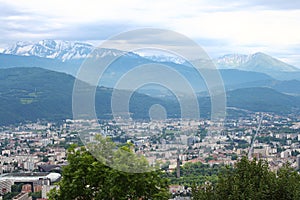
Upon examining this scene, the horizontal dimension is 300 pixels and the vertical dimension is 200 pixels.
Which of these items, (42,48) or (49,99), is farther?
(42,48)

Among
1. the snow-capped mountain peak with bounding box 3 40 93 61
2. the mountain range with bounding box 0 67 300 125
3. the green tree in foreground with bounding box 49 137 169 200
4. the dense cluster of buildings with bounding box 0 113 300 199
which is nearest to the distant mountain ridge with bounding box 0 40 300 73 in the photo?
the snow-capped mountain peak with bounding box 3 40 93 61

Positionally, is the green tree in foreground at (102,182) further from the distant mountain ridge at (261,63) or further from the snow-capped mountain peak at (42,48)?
the distant mountain ridge at (261,63)

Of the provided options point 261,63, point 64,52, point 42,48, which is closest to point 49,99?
point 64,52

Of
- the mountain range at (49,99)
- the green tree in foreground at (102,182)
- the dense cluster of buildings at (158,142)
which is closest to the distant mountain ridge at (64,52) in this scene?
the mountain range at (49,99)

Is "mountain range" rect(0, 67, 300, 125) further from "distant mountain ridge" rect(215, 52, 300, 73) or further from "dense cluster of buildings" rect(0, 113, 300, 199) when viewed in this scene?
"distant mountain ridge" rect(215, 52, 300, 73)

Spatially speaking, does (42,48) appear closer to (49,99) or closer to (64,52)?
(64,52)

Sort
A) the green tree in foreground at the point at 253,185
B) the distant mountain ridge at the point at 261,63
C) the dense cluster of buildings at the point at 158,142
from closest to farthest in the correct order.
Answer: the green tree in foreground at the point at 253,185 < the dense cluster of buildings at the point at 158,142 < the distant mountain ridge at the point at 261,63

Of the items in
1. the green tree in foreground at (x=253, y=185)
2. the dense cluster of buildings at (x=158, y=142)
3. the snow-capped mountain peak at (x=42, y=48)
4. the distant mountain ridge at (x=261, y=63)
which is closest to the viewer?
the green tree in foreground at (x=253, y=185)
